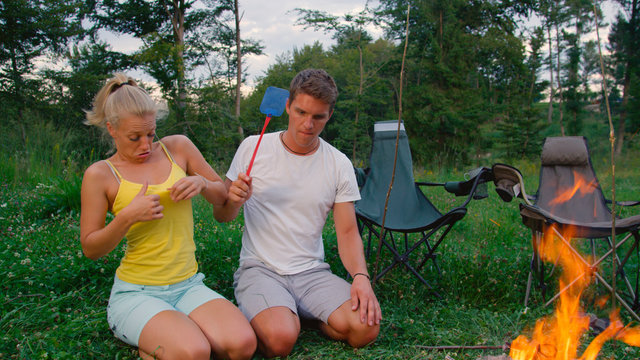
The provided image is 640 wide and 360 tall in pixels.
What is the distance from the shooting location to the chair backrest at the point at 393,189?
10.5 ft

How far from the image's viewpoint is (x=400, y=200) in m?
3.40

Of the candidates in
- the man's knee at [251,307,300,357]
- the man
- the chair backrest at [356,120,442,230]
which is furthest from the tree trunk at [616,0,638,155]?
the man's knee at [251,307,300,357]

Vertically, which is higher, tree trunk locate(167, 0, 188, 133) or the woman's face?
tree trunk locate(167, 0, 188, 133)

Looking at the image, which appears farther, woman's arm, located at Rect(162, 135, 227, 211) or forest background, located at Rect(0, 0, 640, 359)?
forest background, located at Rect(0, 0, 640, 359)

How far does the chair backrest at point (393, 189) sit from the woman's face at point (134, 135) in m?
1.67

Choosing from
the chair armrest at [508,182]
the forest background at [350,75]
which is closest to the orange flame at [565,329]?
the chair armrest at [508,182]

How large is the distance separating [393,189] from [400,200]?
136mm

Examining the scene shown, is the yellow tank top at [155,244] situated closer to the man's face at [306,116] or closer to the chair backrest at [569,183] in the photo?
the man's face at [306,116]

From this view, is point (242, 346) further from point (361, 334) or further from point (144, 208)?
point (144, 208)

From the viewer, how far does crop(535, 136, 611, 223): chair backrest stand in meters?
3.19

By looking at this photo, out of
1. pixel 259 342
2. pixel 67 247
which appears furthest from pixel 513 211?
pixel 67 247

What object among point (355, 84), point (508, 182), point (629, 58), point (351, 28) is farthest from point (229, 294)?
point (629, 58)

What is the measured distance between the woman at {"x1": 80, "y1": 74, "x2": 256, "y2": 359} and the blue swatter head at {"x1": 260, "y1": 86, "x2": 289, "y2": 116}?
418mm

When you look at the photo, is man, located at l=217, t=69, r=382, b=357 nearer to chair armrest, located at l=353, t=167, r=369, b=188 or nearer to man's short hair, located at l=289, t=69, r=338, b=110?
man's short hair, located at l=289, t=69, r=338, b=110
